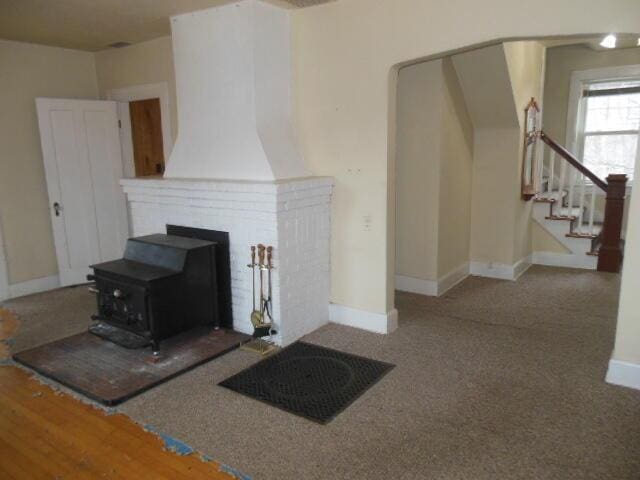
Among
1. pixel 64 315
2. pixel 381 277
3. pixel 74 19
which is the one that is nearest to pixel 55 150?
pixel 74 19

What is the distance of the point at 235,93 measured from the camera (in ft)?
11.1

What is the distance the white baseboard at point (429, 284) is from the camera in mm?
4477

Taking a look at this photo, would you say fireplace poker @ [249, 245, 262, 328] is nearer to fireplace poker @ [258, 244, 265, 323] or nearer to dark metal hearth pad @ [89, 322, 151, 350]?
fireplace poker @ [258, 244, 265, 323]

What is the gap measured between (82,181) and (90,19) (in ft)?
5.64

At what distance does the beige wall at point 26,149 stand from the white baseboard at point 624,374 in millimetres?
5003

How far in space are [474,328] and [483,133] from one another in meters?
2.37

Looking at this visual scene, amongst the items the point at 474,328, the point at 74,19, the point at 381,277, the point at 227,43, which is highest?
the point at 74,19

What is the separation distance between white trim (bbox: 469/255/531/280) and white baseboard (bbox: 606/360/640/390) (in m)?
2.31

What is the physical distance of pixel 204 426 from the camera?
2.38 metres

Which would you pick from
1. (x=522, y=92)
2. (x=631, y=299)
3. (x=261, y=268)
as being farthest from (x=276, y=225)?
(x=522, y=92)

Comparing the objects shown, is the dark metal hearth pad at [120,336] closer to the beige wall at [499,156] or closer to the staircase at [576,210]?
the beige wall at [499,156]

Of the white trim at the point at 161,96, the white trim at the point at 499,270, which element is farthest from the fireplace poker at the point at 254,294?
the white trim at the point at 499,270

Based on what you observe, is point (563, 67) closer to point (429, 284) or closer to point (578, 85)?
point (578, 85)

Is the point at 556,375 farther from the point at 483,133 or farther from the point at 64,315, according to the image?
the point at 64,315
